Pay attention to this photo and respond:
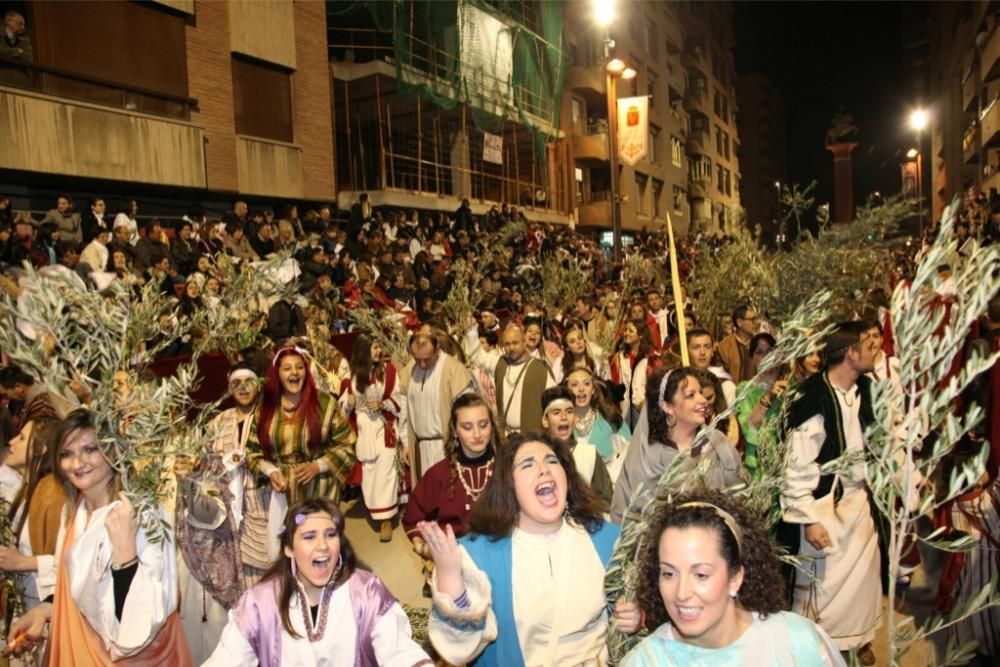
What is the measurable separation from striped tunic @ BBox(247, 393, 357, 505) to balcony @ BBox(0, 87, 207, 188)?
966 cm

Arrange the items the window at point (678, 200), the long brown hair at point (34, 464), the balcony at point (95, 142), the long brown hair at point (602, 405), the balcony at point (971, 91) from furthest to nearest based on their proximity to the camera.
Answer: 1. the window at point (678, 200)
2. the balcony at point (971, 91)
3. the balcony at point (95, 142)
4. the long brown hair at point (602, 405)
5. the long brown hair at point (34, 464)

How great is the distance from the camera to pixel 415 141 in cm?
2222

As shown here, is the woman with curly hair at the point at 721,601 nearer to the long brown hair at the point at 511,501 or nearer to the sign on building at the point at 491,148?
the long brown hair at the point at 511,501

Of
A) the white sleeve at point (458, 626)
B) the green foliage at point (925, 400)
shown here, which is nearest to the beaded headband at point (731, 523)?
the green foliage at point (925, 400)

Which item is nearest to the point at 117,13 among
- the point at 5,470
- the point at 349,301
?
the point at 349,301

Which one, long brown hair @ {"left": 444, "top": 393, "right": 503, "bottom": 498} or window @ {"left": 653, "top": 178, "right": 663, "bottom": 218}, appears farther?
window @ {"left": 653, "top": 178, "right": 663, "bottom": 218}

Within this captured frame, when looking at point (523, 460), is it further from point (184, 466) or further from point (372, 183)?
point (372, 183)

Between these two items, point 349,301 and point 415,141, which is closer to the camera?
point 349,301

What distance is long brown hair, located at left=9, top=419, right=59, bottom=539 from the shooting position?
3482 mm

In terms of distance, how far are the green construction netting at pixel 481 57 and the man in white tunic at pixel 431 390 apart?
13.6 metres

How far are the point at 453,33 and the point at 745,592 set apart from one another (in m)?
21.0

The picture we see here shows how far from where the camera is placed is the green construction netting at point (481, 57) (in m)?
18.7

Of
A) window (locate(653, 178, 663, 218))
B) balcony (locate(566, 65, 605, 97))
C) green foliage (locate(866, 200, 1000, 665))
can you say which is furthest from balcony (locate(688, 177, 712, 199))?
green foliage (locate(866, 200, 1000, 665))

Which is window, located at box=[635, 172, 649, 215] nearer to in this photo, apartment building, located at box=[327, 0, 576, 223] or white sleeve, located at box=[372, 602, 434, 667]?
apartment building, located at box=[327, 0, 576, 223]
